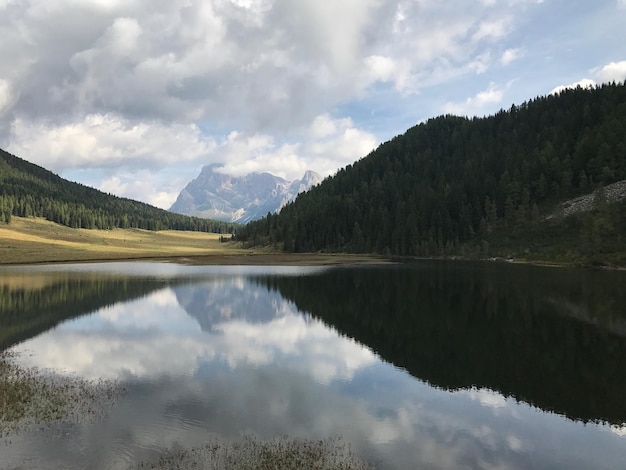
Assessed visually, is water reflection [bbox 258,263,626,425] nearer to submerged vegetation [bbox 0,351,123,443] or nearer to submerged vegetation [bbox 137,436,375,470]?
submerged vegetation [bbox 137,436,375,470]

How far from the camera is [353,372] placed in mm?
30922

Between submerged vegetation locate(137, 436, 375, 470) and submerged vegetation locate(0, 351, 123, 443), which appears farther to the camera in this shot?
submerged vegetation locate(0, 351, 123, 443)

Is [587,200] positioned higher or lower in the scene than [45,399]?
higher

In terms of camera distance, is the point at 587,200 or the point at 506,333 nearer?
the point at 506,333

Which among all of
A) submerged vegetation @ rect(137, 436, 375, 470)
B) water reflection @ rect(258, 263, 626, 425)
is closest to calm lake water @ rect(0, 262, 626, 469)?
water reflection @ rect(258, 263, 626, 425)

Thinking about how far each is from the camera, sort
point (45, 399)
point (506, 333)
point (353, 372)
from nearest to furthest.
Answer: point (45, 399) → point (353, 372) → point (506, 333)

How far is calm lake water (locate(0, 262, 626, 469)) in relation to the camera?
61.3 ft

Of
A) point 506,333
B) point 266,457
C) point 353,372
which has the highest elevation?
point 506,333

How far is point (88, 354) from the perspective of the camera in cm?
3491

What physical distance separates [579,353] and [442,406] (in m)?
16.7

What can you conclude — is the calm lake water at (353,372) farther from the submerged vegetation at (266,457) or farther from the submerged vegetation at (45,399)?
the submerged vegetation at (45,399)

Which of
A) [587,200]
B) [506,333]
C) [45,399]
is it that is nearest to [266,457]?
[45,399]

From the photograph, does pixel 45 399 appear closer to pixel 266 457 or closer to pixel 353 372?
pixel 266 457

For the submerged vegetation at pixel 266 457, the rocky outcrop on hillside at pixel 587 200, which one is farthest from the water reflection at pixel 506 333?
the rocky outcrop on hillside at pixel 587 200
